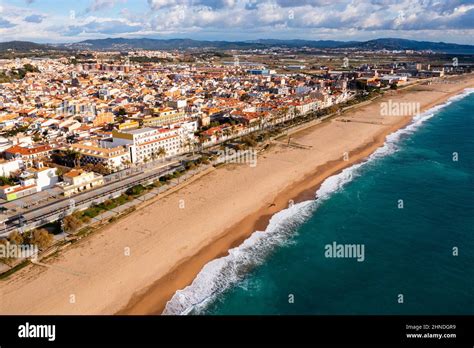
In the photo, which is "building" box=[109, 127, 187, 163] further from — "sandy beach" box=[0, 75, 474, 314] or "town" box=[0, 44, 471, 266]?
"sandy beach" box=[0, 75, 474, 314]

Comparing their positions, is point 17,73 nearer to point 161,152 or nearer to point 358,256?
point 161,152

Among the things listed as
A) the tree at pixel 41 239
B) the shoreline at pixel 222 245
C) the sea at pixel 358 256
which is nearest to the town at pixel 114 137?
the tree at pixel 41 239

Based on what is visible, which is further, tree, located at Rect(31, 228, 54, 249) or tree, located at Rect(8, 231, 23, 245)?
tree, located at Rect(8, 231, 23, 245)

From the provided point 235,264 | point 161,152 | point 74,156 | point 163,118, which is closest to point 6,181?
point 74,156

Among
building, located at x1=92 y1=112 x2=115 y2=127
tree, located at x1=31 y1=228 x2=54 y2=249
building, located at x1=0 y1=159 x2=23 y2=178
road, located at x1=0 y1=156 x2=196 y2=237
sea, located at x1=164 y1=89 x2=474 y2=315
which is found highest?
building, located at x1=92 y1=112 x2=115 y2=127

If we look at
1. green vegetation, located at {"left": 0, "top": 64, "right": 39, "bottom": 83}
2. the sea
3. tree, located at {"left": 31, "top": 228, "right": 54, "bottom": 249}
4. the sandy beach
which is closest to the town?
tree, located at {"left": 31, "top": 228, "right": 54, "bottom": 249}

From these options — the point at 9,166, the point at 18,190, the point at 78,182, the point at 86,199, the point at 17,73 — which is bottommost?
the point at 86,199

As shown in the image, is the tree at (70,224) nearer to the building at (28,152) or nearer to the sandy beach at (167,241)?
the sandy beach at (167,241)
